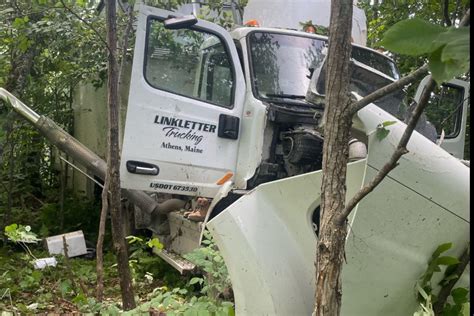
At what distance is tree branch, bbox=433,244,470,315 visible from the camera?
269 cm

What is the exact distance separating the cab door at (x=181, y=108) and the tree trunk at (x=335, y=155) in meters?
2.19

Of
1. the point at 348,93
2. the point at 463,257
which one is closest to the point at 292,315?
the point at 463,257

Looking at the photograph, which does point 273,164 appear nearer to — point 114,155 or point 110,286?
point 114,155

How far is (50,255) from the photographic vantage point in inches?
217

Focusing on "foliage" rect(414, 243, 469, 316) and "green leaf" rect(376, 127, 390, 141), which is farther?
"foliage" rect(414, 243, 469, 316)

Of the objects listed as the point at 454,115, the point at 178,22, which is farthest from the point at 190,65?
the point at 454,115

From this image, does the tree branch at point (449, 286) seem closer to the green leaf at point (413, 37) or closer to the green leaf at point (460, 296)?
the green leaf at point (460, 296)

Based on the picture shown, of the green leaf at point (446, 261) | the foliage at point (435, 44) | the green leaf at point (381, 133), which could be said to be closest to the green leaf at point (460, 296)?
the green leaf at point (446, 261)

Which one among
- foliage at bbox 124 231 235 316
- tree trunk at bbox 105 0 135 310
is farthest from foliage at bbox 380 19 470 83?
tree trunk at bbox 105 0 135 310

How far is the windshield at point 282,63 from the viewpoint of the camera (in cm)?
421

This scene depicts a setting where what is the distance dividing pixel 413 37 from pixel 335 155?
725mm

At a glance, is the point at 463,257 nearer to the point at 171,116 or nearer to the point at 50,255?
the point at 171,116

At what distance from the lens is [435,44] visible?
1.15 metres

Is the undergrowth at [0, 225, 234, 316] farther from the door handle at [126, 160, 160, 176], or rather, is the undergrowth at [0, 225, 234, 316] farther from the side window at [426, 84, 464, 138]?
the side window at [426, 84, 464, 138]
